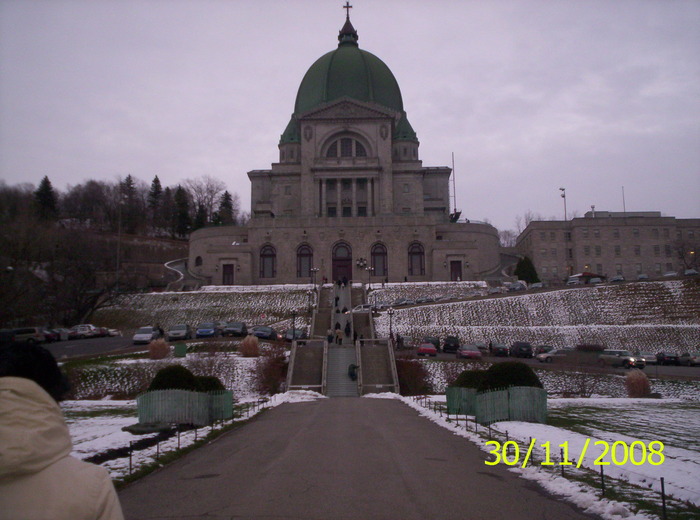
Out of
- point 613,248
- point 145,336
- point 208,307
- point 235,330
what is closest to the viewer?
point 145,336

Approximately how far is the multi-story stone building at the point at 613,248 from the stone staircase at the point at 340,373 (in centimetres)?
5187

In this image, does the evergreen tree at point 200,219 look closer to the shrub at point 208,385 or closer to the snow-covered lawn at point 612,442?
the snow-covered lawn at point 612,442

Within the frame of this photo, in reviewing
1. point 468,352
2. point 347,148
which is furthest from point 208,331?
point 347,148

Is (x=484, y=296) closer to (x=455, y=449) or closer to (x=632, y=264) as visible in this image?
(x=632, y=264)

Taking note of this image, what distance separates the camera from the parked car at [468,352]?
41375mm

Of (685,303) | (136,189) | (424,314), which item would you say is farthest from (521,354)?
(136,189)

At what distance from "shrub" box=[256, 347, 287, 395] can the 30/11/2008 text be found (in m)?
22.4

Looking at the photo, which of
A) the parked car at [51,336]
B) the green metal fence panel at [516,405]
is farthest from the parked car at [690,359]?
the parked car at [51,336]

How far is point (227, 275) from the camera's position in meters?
74.5

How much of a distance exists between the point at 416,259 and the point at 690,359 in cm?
3613

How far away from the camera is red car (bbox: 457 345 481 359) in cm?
4135

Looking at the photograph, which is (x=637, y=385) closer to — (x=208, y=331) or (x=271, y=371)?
(x=271, y=371)

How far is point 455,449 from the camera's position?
15125 mm

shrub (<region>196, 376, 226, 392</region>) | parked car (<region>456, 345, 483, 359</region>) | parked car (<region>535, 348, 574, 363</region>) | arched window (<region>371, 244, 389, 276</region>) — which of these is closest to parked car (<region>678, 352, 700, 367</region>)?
parked car (<region>535, 348, 574, 363</region>)
